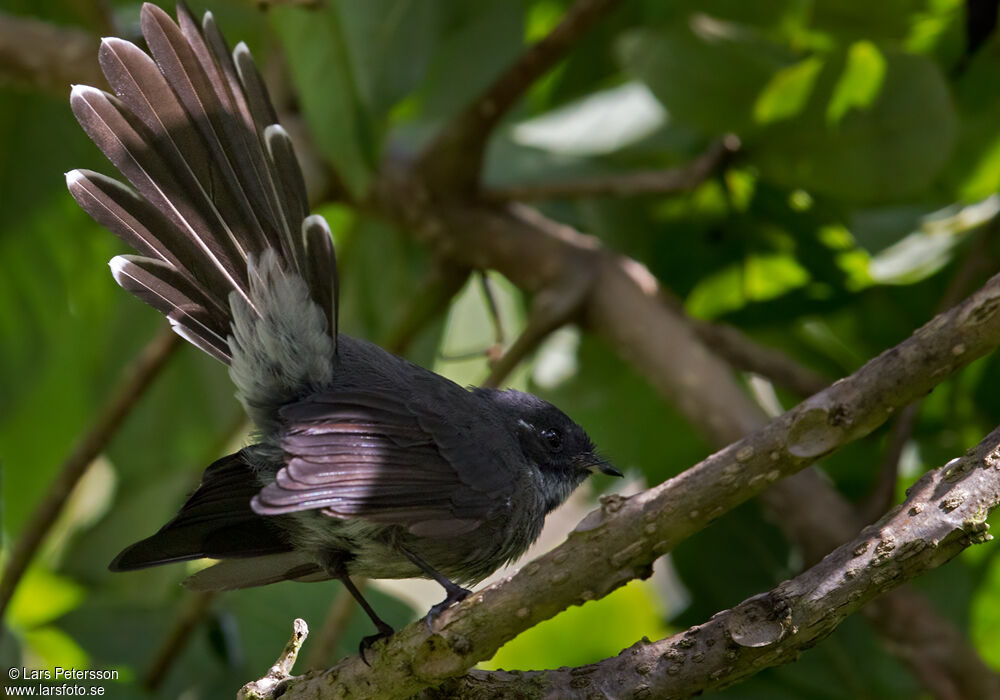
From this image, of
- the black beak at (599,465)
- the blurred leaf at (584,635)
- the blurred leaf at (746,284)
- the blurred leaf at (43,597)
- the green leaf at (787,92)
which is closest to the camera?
the black beak at (599,465)

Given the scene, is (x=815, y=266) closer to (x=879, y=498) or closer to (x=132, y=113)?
(x=879, y=498)

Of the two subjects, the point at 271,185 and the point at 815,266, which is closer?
the point at 271,185

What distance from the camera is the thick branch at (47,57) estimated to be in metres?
4.40

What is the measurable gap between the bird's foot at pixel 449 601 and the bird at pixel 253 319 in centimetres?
1

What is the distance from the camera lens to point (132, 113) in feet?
8.90

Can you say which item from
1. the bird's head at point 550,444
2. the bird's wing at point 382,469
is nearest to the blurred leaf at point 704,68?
the bird's head at point 550,444

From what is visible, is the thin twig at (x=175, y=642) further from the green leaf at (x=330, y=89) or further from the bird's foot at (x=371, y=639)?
the green leaf at (x=330, y=89)

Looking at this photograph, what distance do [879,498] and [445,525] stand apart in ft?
5.26

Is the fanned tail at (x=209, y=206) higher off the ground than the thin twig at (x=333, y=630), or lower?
higher

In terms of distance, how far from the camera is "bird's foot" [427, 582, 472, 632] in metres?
2.24

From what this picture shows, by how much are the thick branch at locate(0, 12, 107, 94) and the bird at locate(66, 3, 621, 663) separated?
186 centimetres

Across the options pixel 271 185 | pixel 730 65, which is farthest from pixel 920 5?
pixel 271 185

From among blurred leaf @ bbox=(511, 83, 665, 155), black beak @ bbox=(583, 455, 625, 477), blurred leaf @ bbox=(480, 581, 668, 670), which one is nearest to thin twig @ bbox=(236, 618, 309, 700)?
black beak @ bbox=(583, 455, 625, 477)

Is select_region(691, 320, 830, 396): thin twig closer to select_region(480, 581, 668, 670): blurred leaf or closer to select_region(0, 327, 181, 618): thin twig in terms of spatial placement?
select_region(480, 581, 668, 670): blurred leaf
